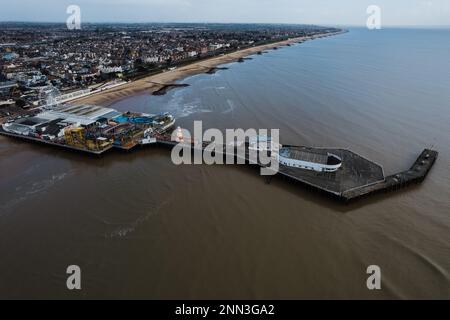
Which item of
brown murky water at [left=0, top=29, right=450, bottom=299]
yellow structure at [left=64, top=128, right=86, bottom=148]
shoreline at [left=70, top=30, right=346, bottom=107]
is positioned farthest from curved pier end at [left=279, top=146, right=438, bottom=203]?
shoreline at [left=70, top=30, right=346, bottom=107]

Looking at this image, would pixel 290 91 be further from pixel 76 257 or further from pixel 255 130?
pixel 76 257

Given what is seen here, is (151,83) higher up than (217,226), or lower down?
higher up

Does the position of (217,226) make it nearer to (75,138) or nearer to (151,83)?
(75,138)

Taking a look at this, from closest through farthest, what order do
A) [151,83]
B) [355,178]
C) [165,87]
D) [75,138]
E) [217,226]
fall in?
Answer: 1. [217,226]
2. [355,178]
3. [75,138]
4. [165,87]
5. [151,83]

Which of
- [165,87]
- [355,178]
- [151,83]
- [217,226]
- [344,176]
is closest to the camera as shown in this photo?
[217,226]

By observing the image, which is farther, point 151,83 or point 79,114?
point 151,83

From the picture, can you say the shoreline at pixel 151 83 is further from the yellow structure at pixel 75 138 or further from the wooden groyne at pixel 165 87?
the yellow structure at pixel 75 138

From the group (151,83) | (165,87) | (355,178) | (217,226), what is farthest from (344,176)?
(151,83)

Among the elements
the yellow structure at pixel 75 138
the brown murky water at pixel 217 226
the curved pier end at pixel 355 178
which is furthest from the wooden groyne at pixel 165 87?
Answer: the curved pier end at pixel 355 178
